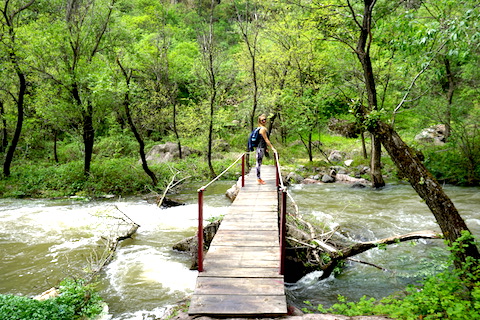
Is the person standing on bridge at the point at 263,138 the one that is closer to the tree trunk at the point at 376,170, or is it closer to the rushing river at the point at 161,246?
the rushing river at the point at 161,246

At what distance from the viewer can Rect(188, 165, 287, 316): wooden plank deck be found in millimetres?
4258

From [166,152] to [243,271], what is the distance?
22732mm

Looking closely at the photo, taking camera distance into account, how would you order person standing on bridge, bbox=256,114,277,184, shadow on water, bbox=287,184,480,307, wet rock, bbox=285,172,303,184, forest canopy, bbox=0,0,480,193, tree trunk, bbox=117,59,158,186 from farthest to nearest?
wet rock, bbox=285,172,303,184 → tree trunk, bbox=117,59,158,186 → forest canopy, bbox=0,0,480,193 → person standing on bridge, bbox=256,114,277,184 → shadow on water, bbox=287,184,480,307

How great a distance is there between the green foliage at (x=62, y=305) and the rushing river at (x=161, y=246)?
46 centimetres

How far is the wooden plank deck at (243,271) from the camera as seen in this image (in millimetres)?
4258

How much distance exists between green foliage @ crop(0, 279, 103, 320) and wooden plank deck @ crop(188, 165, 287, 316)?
8.01 feet

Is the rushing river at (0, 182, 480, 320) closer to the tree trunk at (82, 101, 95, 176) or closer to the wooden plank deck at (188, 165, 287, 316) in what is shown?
the wooden plank deck at (188, 165, 287, 316)

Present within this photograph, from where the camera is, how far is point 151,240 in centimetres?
1036

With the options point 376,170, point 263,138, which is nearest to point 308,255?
point 263,138

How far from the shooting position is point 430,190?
19.1 feet

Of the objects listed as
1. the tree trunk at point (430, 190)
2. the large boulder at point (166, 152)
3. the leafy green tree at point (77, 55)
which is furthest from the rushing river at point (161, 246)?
the large boulder at point (166, 152)

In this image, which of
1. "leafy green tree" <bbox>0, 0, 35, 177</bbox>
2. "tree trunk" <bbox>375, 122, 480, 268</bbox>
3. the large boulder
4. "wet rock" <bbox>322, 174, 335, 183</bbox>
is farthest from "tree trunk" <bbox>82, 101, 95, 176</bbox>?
"tree trunk" <bbox>375, 122, 480, 268</bbox>

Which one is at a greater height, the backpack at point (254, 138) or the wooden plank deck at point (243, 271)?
the backpack at point (254, 138)

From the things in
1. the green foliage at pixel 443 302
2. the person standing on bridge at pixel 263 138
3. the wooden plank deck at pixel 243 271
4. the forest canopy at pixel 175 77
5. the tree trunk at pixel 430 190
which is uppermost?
the forest canopy at pixel 175 77
